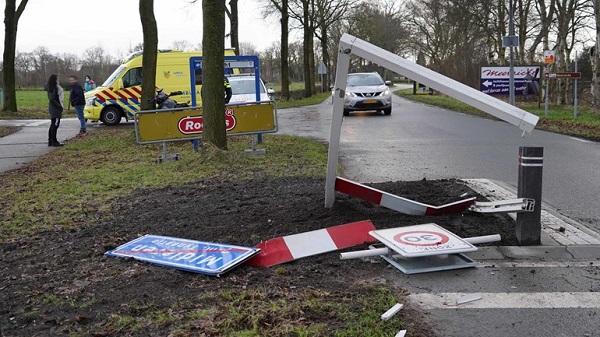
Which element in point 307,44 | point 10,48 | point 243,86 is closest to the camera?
point 243,86

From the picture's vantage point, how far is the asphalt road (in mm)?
7747

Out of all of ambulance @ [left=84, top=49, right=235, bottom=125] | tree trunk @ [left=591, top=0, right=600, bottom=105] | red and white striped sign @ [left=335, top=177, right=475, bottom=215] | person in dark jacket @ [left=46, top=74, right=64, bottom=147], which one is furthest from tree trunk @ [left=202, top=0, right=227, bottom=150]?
tree trunk @ [left=591, top=0, right=600, bottom=105]

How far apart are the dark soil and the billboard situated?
18202 mm

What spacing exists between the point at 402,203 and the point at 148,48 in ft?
35.4

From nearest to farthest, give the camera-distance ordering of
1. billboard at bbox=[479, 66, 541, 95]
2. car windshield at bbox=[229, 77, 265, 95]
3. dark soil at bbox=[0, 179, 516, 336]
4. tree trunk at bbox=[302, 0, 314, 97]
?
dark soil at bbox=[0, 179, 516, 336]
car windshield at bbox=[229, 77, 265, 95]
billboard at bbox=[479, 66, 541, 95]
tree trunk at bbox=[302, 0, 314, 97]

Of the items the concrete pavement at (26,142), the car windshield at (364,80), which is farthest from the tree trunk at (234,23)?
the concrete pavement at (26,142)

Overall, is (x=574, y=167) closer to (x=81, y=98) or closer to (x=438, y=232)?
(x=438, y=232)

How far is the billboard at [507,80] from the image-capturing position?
23.4 metres

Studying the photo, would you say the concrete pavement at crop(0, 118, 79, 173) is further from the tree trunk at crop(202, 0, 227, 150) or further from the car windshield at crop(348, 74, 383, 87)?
the car windshield at crop(348, 74, 383, 87)

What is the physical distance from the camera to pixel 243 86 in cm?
2017

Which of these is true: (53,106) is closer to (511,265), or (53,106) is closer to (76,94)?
(76,94)

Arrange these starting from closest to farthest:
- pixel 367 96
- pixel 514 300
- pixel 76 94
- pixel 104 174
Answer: pixel 514 300 < pixel 104 174 < pixel 76 94 < pixel 367 96

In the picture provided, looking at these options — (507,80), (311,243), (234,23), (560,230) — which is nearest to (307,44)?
(234,23)

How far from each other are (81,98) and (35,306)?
15.1m
